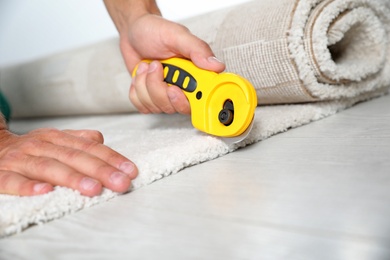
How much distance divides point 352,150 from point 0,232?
521 mm

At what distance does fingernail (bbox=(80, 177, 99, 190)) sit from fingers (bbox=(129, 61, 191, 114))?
29cm

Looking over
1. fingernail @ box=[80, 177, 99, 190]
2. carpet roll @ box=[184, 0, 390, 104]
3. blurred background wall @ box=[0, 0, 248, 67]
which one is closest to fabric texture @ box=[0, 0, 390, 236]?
carpet roll @ box=[184, 0, 390, 104]

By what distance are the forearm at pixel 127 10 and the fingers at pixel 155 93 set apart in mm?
166

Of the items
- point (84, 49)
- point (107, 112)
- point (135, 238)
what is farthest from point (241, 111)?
point (84, 49)

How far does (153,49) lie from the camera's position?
1.02 m

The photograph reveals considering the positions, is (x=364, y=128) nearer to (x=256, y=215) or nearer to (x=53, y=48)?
(x=256, y=215)

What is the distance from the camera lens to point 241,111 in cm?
77

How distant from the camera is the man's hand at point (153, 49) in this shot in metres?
0.88

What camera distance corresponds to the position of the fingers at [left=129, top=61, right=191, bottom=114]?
2.96 feet

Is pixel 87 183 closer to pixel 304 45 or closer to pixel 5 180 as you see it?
pixel 5 180

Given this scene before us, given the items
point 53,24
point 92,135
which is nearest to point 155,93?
point 92,135

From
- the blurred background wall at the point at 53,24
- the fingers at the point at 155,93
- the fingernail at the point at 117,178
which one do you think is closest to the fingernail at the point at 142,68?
the fingers at the point at 155,93

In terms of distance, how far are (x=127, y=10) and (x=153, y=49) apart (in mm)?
182

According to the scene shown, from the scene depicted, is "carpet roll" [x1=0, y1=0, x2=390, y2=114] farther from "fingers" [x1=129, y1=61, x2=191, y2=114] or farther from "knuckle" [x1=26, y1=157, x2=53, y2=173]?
"knuckle" [x1=26, y1=157, x2=53, y2=173]
